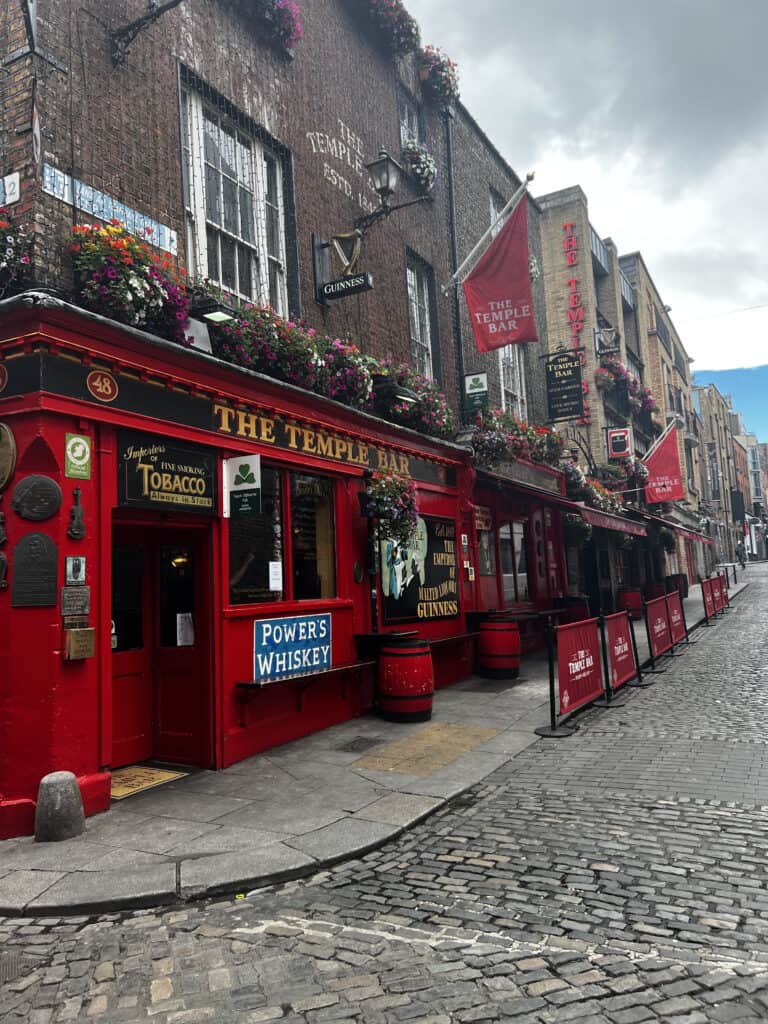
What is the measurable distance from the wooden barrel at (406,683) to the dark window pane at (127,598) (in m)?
3.10

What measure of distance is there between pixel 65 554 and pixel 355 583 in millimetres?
4611

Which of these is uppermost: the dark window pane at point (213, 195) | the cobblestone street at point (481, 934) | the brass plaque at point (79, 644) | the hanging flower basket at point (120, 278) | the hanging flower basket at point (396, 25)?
the hanging flower basket at point (396, 25)

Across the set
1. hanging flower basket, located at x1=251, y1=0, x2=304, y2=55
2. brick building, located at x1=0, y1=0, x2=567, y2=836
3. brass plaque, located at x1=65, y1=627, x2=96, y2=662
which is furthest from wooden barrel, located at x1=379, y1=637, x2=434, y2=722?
hanging flower basket, located at x1=251, y1=0, x2=304, y2=55

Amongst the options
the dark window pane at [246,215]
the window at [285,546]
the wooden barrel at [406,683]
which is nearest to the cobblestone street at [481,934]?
the wooden barrel at [406,683]

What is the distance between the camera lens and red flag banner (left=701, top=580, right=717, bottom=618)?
21.9 metres

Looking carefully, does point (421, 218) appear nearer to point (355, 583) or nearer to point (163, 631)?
point (355, 583)

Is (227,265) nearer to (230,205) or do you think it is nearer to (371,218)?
(230,205)

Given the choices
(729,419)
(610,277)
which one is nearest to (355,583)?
(610,277)

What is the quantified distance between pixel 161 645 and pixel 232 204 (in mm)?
5707

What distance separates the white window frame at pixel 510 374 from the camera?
58.1 ft

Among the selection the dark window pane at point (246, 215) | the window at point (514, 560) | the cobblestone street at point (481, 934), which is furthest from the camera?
the window at point (514, 560)

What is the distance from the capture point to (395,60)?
13.4 metres

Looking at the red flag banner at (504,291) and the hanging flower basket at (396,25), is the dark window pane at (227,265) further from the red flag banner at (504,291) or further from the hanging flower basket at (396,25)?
the hanging flower basket at (396,25)

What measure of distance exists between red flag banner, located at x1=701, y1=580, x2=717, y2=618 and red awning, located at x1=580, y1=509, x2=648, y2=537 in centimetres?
266
